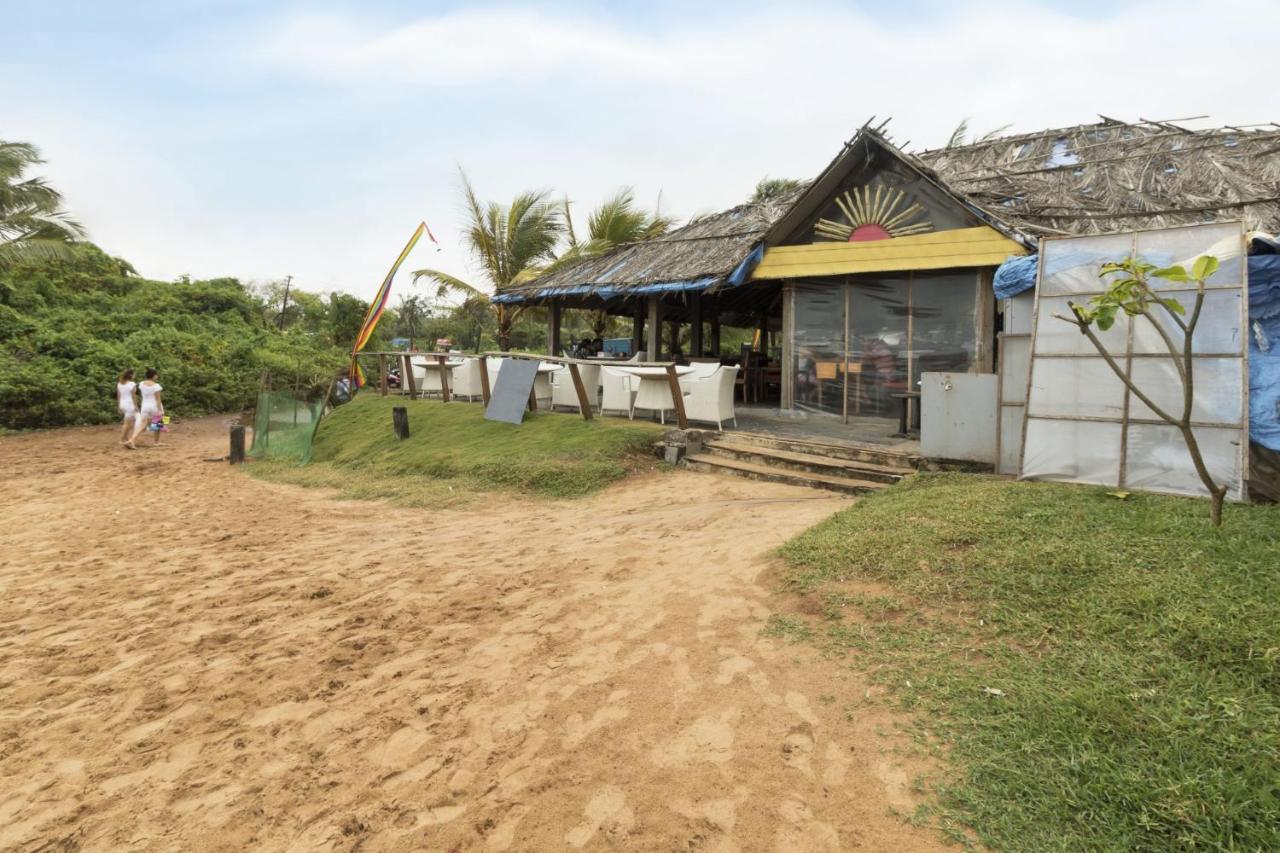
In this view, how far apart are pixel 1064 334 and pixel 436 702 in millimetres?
5635

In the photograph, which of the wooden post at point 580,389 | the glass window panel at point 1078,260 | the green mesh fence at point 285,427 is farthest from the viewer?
the green mesh fence at point 285,427

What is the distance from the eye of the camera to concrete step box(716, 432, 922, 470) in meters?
6.74

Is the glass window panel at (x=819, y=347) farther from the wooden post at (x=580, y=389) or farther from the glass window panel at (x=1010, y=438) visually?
the glass window panel at (x=1010, y=438)

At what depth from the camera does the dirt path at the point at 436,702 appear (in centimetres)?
219

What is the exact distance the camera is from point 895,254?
9.51 m

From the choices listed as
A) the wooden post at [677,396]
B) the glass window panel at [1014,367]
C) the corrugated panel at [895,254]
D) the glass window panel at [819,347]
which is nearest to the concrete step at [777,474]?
the wooden post at [677,396]

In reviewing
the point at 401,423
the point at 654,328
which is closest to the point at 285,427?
the point at 401,423

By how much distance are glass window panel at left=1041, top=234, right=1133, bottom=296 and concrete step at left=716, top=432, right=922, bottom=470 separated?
2.00 m

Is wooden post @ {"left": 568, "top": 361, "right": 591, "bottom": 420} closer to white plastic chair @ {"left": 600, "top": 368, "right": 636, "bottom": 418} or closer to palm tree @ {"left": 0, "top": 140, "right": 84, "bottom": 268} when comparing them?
white plastic chair @ {"left": 600, "top": 368, "right": 636, "bottom": 418}

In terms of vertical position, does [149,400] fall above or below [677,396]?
below

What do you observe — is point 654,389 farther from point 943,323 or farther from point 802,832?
point 802,832

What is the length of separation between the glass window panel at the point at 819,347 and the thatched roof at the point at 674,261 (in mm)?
1353

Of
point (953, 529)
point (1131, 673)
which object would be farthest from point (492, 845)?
point (953, 529)

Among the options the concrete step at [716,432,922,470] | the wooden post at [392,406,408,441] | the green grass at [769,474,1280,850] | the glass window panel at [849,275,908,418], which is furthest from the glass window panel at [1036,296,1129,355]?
the wooden post at [392,406,408,441]
